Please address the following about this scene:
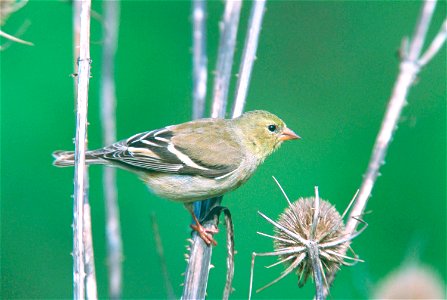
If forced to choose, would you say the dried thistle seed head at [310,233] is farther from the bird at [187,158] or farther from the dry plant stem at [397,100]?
the bird at [187,158]

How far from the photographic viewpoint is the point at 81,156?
2.28m

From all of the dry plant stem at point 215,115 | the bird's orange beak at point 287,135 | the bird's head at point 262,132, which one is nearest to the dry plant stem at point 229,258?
the dry plant stem at point 215,115

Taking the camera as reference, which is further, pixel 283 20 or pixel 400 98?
pixel 283 20

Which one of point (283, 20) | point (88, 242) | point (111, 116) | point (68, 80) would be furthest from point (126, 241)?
point (283, 20)

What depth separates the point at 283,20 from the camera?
20.7 ft

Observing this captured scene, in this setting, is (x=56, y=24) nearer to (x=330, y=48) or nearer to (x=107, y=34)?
(x=107, y=34)

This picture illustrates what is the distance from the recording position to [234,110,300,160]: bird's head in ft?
12.2

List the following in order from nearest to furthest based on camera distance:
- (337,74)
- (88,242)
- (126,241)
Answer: (88,242), (126,241), (337,74)

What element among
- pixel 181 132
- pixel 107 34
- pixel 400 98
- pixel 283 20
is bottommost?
pixel 181 132

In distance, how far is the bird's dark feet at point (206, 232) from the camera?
9.55ft

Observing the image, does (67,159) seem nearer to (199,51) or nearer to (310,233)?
(199,51)

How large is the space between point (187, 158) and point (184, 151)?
0.14 ft

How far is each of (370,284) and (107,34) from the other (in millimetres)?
1810

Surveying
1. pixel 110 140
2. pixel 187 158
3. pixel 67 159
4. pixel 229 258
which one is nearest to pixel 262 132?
pixel 187 158
